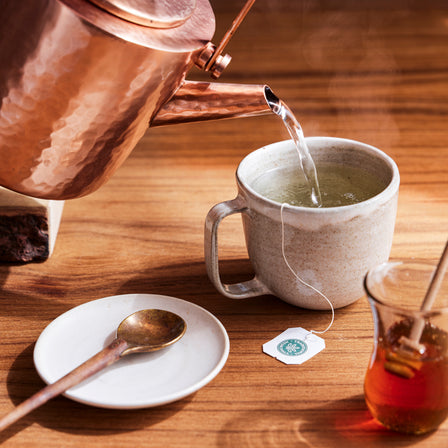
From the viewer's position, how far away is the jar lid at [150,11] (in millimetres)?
625

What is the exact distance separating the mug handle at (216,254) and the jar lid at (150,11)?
0.66 ft

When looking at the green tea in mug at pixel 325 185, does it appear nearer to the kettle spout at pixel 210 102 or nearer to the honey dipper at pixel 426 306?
the kettle spout at pixel 210 102

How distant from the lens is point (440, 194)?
1.04 metres

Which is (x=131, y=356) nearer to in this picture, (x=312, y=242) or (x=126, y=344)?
(x=126, y=344)

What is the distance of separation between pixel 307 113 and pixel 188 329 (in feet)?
2.53

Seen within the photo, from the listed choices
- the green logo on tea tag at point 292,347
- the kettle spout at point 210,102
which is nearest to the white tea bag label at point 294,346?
the green logo on tea tag at point 292,347

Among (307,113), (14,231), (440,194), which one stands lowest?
(14,231)

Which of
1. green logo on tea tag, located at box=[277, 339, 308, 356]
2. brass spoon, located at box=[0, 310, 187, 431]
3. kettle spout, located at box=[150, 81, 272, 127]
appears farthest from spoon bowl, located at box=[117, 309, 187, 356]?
kettle spout, located at box=[150, 81, 272, 127]

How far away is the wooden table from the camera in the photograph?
2.01ft

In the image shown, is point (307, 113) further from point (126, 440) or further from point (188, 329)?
point (126, 440)

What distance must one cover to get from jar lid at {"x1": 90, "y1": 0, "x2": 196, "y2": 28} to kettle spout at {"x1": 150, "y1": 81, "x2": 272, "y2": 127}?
0.09 meters

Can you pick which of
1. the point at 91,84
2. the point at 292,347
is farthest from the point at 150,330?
the point at 91,84

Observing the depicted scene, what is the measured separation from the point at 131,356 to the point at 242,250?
284 mm

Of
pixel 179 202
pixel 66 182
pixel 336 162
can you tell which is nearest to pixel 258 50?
pixel 179 202
